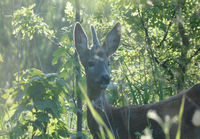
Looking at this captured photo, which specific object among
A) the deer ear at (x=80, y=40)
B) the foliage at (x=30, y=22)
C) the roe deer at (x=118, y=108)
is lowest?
the roe deer at (x=118, y=108)

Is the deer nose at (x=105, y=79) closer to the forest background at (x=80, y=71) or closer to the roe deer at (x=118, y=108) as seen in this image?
the roe deer at (x=118, y=108)

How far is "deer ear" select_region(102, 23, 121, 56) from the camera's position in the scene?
5813 millimetres

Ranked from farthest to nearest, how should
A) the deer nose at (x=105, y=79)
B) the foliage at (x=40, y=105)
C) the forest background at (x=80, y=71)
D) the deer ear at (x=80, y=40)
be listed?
1. the deer ear at (x=80, y=40)
2. the deer nose at (x=105, y=79)
3. the foliage at (x=40, y=105)
4. the forest background at (x=80, y=71)

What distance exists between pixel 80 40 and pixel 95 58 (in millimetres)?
1226

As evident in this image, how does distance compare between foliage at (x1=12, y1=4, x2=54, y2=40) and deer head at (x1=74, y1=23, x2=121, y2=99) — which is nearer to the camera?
deer head at (x1=74, y1=23, x2=121, y2=99)

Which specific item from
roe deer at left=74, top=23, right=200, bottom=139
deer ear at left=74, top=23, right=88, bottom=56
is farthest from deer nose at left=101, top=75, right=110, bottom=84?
deer ear at left=74, top=23, right=88, bottom=56

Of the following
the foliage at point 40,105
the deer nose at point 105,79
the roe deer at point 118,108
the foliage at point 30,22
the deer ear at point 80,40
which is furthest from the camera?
the deer ear at point 80,40

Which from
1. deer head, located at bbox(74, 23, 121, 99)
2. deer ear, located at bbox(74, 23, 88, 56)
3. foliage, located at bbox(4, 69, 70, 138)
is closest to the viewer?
foliage, located at bbox(4, 69, 70, 138)

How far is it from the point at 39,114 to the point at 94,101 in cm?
89

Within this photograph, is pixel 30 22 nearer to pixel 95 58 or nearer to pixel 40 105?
pixel 95 58

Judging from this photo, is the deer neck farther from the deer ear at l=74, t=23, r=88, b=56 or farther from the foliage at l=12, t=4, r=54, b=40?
the foliage at l=12, t=4, r=54, b=40

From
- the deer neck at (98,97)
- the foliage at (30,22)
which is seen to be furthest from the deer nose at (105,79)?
the foliage at (30,22)

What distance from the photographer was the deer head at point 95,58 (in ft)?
16.6

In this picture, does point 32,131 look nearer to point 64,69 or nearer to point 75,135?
point 75,135
